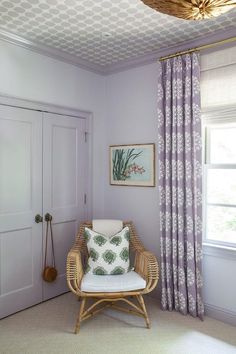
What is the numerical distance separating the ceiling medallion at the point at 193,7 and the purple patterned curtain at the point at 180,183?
4.51 feet

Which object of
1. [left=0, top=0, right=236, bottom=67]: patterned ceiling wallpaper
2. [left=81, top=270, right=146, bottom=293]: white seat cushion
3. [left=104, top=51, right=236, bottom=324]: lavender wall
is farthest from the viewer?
[left=104, top=51, right=236, bottom=324]: lavender wall

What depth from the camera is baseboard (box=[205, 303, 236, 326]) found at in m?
2.62

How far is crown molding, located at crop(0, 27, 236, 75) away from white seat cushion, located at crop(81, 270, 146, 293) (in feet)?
6.97

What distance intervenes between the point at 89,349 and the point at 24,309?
3.10 feet

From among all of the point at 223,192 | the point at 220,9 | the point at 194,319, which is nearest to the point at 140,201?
the point at 223,192

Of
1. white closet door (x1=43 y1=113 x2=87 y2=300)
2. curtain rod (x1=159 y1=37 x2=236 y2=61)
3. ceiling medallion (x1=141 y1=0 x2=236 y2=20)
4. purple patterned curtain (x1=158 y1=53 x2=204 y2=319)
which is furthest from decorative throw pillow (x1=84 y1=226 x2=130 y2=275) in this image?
ceiling medallion (x1=141 y1=0 x2=236 y2=20)

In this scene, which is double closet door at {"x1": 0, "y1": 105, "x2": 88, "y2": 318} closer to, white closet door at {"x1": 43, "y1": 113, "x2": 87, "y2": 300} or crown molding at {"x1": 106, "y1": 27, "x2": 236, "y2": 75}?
white closet door at {"x1": 43, "y1": 113, "x2": 87, "y2": 300}

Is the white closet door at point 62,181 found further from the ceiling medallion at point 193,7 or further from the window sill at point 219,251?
the ceiling medallion at point 193,7

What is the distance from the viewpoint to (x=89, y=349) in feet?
7.31

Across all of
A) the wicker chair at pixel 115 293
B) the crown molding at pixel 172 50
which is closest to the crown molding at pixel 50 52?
the crown molding at pixel 172 50

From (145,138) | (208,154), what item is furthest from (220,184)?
(145,138)

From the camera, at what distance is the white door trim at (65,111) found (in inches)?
108

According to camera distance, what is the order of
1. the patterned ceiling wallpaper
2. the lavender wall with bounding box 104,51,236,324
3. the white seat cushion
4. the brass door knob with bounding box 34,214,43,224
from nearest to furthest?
1. the patterned ceiling wallpaper
2. the white seat cushion
3. the lavender wall with bounding box 104,51,236,324
4. the brass door knob with bounding box 34,214,43,224

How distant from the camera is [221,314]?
2682mm
